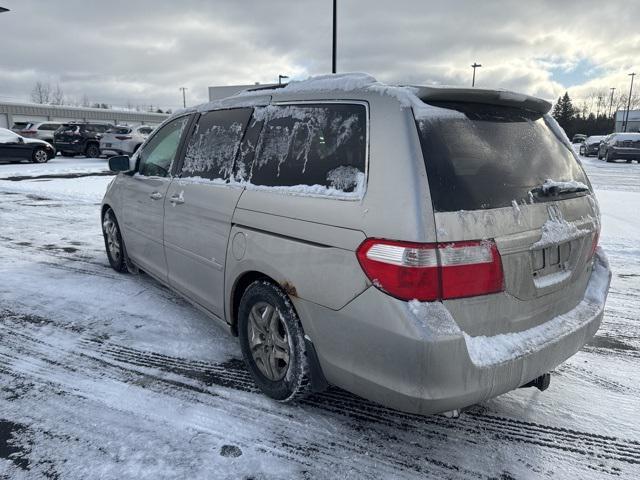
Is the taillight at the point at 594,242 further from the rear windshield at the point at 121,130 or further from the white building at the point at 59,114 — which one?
the white building at the point at 59,114

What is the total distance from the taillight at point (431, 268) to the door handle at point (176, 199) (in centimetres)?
196

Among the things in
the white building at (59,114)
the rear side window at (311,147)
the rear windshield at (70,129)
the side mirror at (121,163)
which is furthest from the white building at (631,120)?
the rear side window at (311,147)

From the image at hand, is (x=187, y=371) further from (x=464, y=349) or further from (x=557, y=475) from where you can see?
(x=557, y=475)

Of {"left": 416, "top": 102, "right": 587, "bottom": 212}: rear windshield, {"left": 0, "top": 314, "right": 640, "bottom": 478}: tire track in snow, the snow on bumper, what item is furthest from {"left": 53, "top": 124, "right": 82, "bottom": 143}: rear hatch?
the snow on bumper

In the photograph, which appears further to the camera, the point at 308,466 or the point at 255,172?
the point at 255,172

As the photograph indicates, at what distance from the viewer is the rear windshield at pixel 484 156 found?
207cm

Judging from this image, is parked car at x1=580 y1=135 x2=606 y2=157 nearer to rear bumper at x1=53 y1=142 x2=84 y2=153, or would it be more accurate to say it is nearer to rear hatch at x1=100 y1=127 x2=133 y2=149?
rear hatch at x1=100 y1=127 x2=133 y2=149

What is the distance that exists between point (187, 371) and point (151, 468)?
0.96m

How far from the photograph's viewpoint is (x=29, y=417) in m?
2.65

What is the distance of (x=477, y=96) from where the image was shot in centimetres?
232

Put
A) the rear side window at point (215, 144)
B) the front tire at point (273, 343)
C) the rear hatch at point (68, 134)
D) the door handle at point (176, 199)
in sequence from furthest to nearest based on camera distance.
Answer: the rear hatch at point (68, 134), the door handle at point (176, 199), the rear side window at point (215, 144), the front tire at point (273, 343)

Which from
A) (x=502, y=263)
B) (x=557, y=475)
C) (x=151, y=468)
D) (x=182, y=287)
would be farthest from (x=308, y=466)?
(x=182, y=287)

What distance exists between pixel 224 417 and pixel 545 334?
1.79 m

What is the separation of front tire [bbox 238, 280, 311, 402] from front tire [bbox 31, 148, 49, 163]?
21.0m
